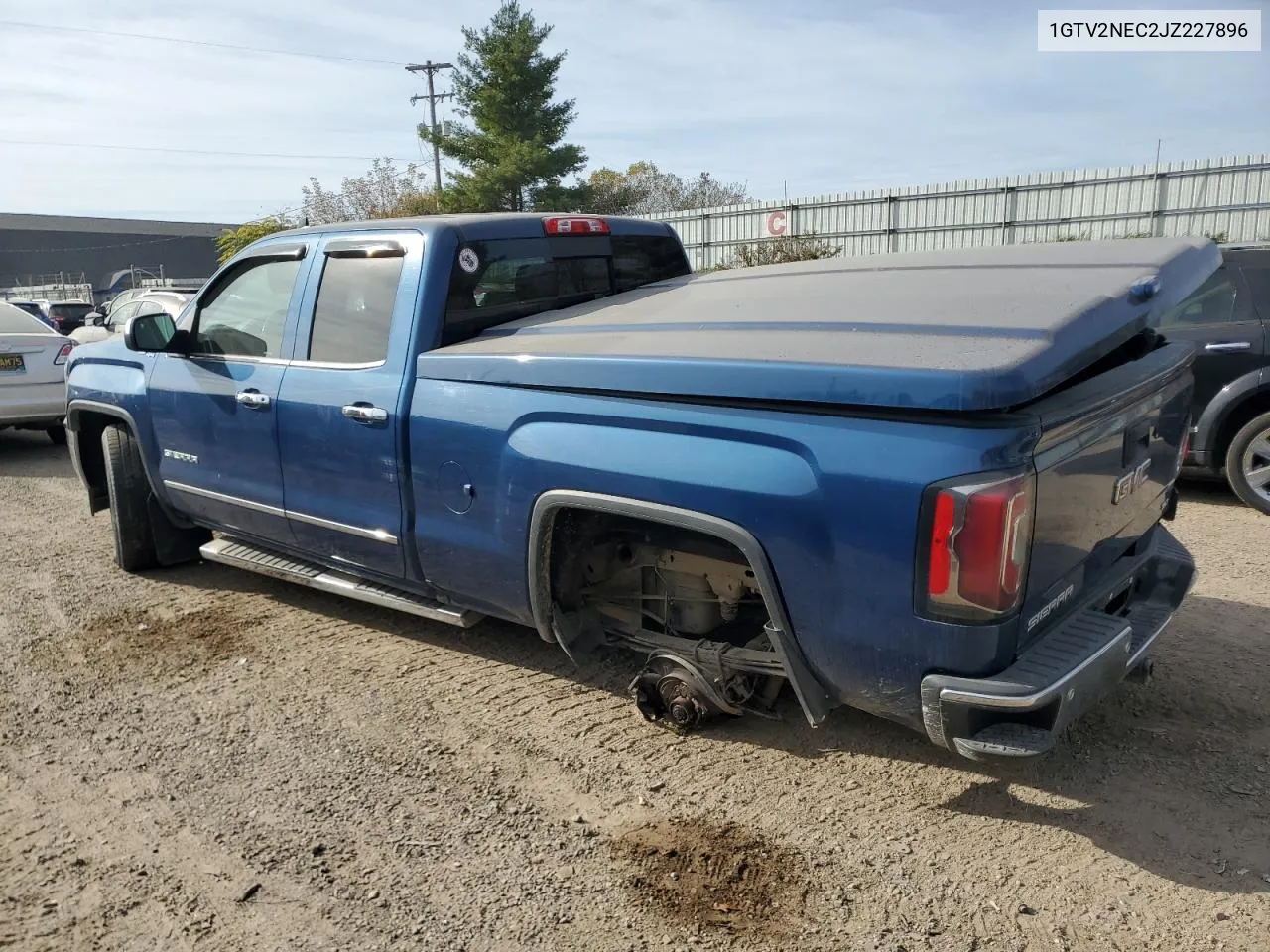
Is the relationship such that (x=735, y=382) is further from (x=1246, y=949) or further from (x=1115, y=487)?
(x=1246, y=949)

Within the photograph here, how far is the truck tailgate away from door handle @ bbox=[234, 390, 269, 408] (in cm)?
320

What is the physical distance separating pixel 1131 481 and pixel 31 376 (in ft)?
31.7

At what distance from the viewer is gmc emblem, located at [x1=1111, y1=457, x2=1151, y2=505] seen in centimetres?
300

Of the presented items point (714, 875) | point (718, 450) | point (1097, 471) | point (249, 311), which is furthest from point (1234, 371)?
point (249, 311)

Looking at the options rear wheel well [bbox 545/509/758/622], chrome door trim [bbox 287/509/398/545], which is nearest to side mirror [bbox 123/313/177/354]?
chrome door trim [bbox 287/509/398/545]

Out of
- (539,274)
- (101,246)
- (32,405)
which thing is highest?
(101,246)

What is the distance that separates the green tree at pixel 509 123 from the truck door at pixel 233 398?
30904mm

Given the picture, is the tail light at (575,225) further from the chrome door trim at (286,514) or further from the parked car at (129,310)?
the parked car at (129,310)

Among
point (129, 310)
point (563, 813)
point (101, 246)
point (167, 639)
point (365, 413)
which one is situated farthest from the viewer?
point (101, 246)

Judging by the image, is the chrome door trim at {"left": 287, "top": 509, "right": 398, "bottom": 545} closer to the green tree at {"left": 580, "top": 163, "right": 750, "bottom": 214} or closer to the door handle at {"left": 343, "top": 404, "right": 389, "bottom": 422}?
the door handle at {"left": 343, "top": 404, "right": 389, "bottom": 422}

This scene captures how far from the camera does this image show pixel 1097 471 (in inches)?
111

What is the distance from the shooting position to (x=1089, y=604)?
297 centimetres

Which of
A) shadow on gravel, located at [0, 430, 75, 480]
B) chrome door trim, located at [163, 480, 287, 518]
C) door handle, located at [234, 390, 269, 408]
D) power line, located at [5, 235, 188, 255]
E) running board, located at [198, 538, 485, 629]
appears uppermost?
power line, located at [5, 235, 188, 255]

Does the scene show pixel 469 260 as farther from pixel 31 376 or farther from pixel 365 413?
pixel 31 376
